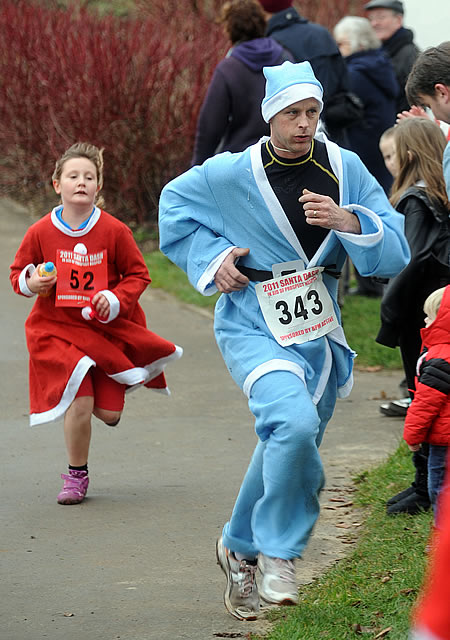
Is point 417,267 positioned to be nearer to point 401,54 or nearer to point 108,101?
point 401,54

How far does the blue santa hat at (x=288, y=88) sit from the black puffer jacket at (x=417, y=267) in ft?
5.12

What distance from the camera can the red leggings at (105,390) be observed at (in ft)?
18.5

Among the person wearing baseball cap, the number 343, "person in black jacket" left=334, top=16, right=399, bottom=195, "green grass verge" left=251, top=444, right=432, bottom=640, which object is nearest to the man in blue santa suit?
the number 343

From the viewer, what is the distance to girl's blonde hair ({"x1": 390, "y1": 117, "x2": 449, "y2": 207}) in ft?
17.8

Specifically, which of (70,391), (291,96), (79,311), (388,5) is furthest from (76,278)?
(388,5)

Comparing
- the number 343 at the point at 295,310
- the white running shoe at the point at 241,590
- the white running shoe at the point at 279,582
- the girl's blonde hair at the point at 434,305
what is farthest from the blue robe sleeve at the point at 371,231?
the white running shoe at the point at 241,590

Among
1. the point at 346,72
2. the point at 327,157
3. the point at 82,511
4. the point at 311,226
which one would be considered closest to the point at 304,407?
the point at 311,226

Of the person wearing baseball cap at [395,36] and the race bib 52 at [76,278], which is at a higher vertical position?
the person wearing baseball cap at [395,36]

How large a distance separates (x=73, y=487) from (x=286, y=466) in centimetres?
205

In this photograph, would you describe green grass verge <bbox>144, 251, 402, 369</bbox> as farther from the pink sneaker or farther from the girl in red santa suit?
the pink sneaker

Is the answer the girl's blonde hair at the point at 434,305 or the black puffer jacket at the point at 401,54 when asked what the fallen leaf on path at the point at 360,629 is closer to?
the girl's blonde hair at the point at 434,305

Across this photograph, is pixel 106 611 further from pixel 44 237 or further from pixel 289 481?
pixel 44 237

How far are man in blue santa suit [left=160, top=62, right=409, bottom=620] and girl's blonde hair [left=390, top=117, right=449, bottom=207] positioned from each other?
1385 mm

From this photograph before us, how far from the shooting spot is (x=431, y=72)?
409 centimetres
